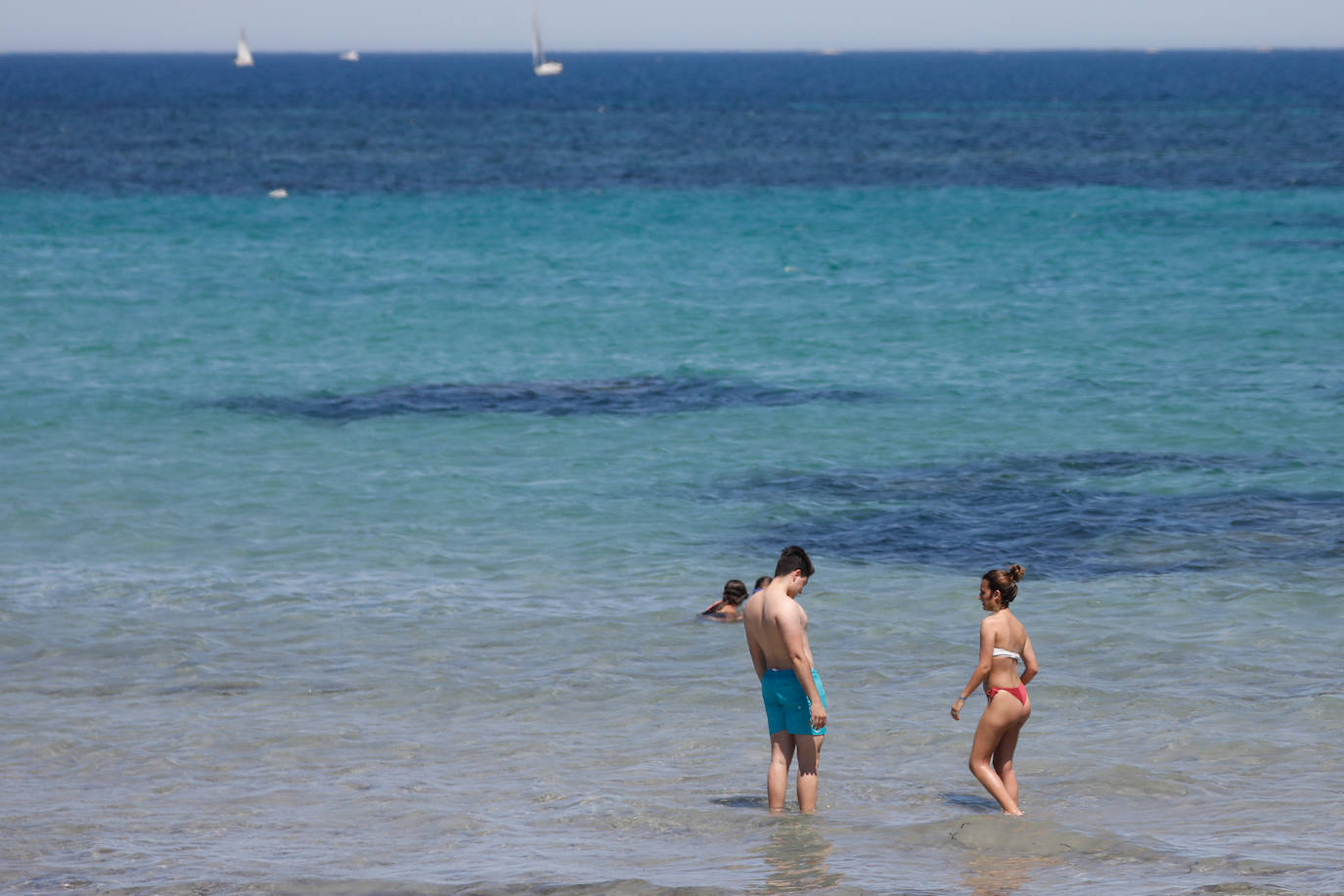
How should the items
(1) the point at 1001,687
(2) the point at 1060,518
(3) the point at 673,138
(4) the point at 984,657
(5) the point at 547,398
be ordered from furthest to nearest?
(3) the point at 673,138
(5) the point at 547,398
(2) the point at 1060,518
(1) the point at 1001,687
(4) the point at 984,657

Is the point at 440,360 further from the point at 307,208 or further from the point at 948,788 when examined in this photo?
the point at 307,208

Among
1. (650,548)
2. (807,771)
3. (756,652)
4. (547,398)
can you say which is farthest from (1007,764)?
(547,398)

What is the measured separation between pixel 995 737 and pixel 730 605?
467cm

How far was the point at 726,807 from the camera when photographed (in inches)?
365

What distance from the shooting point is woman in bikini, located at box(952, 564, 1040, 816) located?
27.7 feet

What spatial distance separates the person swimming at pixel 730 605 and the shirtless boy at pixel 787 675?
12.9ft

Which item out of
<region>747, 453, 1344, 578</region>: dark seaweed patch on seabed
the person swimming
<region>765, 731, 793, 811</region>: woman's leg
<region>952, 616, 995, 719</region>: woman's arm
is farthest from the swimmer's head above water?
<region>747, 453, 1344, 578</region>: dark seaweed patch on seabed

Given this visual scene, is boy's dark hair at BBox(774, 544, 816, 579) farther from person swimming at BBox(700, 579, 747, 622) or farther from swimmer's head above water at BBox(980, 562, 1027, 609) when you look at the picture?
person swimming at BBox(700, 579, 747, 622)

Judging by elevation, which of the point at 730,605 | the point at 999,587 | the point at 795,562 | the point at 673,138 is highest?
the point at 673,138

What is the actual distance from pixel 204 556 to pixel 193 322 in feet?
50.1

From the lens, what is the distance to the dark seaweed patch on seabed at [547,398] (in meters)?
22.1

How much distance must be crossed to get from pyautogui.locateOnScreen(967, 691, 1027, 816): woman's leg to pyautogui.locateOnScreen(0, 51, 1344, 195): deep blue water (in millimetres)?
47926

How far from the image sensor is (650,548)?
1576 centimetres

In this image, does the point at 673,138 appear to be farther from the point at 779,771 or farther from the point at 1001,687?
the point at 1001,687
